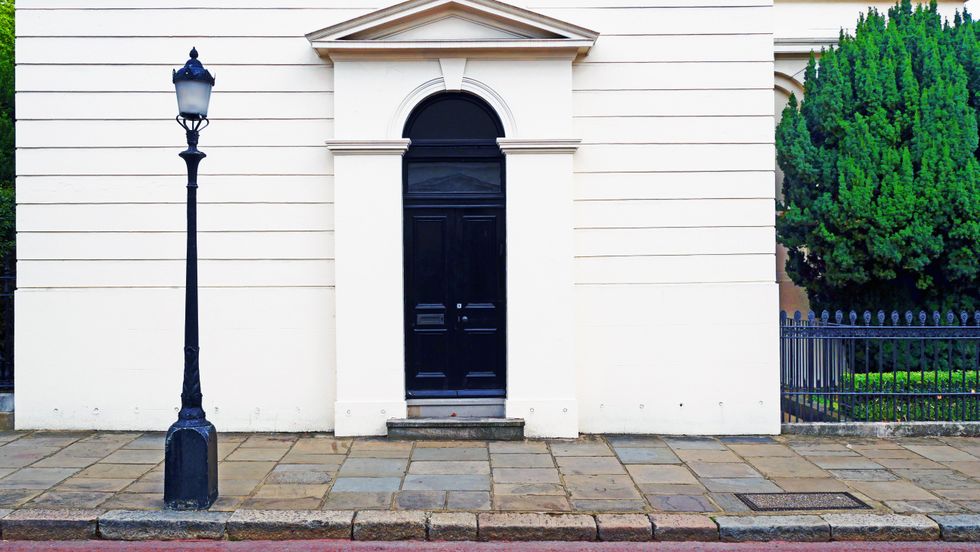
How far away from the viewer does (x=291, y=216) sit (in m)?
9.12

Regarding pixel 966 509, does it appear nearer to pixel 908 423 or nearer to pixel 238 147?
pixel 908 423

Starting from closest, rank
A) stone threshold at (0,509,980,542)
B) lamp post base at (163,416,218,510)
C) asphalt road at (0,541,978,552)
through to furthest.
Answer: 1. asphalt road at (0,541,978,552)
2. stone threshold at (0,509,980,542)
3. lamp post base at (163,416,218,510)

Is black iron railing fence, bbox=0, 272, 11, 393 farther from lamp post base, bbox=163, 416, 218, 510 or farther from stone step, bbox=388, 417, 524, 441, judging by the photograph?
stone step, bbox=388, 417, 524, 441

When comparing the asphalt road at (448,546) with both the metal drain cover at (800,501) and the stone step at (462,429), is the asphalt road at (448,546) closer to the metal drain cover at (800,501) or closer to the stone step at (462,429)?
the metal drain cover at (800,501)

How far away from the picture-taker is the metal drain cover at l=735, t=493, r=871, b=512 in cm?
645

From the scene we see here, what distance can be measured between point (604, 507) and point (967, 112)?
7.59m

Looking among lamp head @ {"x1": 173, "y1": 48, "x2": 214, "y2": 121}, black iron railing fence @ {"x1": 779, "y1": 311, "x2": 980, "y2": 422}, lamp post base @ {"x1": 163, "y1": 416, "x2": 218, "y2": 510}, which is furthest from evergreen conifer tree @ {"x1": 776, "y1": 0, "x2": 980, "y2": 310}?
lamp post base @ {"x1": 163, "y1": 416, "x2": 218, "y2": 510}

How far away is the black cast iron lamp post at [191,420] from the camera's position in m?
6.29

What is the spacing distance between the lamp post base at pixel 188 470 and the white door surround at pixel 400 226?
2608mm

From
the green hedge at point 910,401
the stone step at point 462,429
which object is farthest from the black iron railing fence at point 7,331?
the green hedge at point 910,401

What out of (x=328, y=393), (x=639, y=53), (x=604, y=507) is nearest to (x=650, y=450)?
(x=604, y=507)

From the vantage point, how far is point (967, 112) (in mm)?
10125

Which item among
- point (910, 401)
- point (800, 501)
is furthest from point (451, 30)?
point (910, 401)

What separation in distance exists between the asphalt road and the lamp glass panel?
11.3 ft
